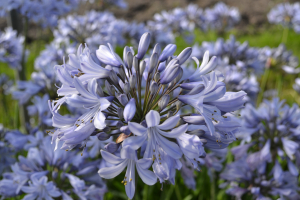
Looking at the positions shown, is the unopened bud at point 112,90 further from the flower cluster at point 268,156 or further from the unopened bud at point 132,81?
the flower cluster at point 268,156

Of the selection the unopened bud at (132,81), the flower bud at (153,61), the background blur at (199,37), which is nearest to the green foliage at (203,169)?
the background blur at (199,37)

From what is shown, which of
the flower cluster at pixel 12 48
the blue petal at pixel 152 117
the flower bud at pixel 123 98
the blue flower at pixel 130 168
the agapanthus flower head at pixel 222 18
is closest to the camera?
the blue petal at pixel 152 117

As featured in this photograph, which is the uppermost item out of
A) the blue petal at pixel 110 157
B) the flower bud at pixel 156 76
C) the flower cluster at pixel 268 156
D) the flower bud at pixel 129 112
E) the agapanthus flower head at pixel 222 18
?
the flower bud at pixel 156 76

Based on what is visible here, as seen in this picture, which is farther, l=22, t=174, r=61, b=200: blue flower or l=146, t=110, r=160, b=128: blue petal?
l=22, t=174, r=61, b=200: blue flower

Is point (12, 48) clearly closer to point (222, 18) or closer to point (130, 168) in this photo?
point (130, 168)

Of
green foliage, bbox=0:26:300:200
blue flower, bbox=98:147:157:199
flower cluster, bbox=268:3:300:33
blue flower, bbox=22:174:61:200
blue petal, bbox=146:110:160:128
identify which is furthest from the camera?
flower cluster, bbox=268:3:300:33

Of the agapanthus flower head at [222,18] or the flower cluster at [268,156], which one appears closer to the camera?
the flower cluster at [268,156]

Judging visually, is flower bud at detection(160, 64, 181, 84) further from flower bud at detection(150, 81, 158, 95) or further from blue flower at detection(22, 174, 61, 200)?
blue flower at detection(22, 174, 61, 200)

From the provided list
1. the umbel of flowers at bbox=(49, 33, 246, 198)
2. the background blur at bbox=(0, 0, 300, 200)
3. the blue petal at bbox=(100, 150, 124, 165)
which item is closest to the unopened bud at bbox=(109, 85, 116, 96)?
the umbel of flowers at bbox=(49, 33, 246, 198)

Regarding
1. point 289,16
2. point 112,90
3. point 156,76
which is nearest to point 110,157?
point 112,90
